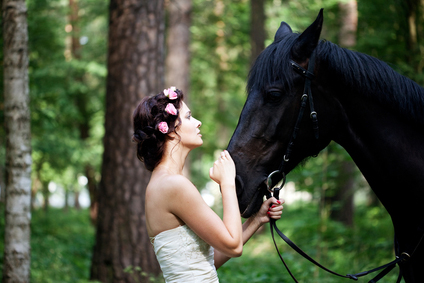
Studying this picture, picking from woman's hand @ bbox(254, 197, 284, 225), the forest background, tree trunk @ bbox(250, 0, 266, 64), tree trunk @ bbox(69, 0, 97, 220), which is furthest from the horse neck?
tree trunk @ bbox(69, 0, 97, 220)

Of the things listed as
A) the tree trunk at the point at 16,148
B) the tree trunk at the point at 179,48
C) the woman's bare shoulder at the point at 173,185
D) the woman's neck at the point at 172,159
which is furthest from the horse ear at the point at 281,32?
the tree trunk at the point at 179,48

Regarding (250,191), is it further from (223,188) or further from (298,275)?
(298,275)

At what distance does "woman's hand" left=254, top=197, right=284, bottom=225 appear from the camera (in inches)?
76.7

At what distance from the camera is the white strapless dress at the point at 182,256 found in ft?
5.97

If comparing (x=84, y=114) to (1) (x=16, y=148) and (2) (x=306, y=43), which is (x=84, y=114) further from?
(2) (x=306, y=43)

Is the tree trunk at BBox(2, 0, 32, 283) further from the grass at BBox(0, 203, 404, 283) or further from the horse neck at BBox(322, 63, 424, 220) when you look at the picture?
the horse neck at BBox(322, 63, 424, 220)

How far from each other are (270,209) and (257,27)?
27.0 feet

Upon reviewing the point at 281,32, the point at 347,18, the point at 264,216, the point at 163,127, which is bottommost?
the point at 264,216

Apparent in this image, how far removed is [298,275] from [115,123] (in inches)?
114

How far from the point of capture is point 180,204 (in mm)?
1736

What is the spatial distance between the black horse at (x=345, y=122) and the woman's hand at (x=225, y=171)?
9cm

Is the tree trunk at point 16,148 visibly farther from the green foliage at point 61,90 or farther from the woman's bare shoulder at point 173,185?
the green foliage at point 61,90

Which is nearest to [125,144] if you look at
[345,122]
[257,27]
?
[345,122]

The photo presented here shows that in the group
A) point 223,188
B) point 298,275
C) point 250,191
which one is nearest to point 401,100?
point 250,191
